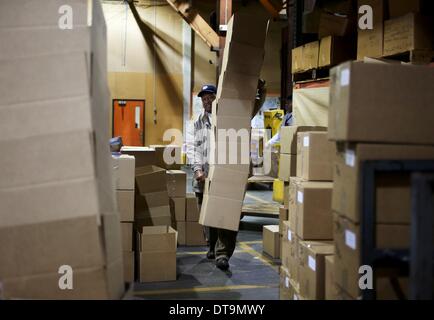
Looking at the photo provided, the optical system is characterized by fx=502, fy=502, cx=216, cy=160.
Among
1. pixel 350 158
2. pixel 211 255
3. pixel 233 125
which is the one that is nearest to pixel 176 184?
pixel 211 255

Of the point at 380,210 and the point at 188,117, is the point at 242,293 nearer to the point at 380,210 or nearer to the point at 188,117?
the point at 380,210

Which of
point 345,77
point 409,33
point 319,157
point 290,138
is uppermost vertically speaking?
point 409,33

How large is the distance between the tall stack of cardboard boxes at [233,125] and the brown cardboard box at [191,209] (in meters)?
1.38

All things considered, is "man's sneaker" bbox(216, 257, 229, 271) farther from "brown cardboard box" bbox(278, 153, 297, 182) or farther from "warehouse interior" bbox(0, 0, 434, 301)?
"brown cardboard box" bbox(278, 153, 297, 182)

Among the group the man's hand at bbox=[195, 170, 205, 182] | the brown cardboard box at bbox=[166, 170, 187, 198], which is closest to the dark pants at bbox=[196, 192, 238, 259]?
the man's hand at bbox=[195, 170, 205, 182]

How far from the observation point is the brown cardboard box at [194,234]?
6.43m

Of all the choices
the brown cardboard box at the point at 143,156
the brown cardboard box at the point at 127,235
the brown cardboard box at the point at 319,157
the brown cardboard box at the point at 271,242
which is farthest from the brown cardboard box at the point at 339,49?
the brown cardboard box at the point at 127,235

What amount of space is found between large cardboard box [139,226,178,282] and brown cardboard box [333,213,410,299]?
8.04ft

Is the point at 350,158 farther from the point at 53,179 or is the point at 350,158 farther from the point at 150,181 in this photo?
the point at 150,181

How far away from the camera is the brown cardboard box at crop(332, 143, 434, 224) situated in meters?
2.36

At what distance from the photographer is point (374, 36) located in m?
4.95

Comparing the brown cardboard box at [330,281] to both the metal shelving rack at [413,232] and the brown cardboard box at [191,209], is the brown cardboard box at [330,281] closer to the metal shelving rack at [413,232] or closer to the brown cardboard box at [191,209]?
the metal shelving rack at [413,232]

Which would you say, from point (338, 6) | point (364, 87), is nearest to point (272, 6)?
point (338, 6)

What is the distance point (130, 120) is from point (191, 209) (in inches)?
327
